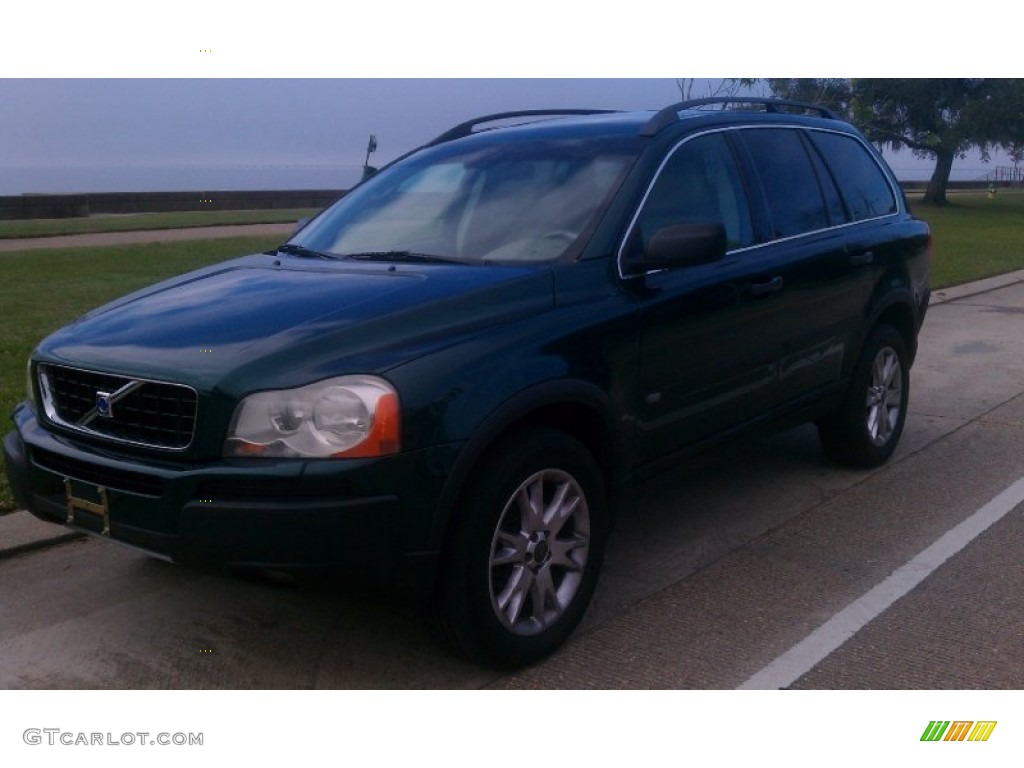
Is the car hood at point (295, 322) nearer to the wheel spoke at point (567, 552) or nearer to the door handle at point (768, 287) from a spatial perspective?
the wheel spoke at point (567, 552)

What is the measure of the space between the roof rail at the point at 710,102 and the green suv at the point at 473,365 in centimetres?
4

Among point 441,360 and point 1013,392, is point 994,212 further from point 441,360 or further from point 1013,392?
point 441,360

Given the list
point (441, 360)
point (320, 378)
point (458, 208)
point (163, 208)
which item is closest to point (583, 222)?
point (458, 208)

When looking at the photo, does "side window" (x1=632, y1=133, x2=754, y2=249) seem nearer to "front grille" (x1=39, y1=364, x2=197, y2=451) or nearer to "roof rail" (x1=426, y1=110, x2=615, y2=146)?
"roof rail" (x1=426, y1=110, x2=615, y2=146)

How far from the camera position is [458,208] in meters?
4.90

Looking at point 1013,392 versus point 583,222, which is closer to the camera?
point 583,222

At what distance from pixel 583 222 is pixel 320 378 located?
1430mm

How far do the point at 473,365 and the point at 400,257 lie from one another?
1.05 meters

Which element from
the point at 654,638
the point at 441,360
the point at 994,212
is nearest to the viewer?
the point at 441,360

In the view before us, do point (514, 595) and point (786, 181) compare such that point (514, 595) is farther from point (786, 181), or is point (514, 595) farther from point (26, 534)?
point (786, 181)

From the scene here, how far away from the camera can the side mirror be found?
4.36m

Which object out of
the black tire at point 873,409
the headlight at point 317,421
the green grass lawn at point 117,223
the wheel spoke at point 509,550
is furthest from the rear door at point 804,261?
the green grass lawn at point 117,223

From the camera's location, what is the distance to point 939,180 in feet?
149

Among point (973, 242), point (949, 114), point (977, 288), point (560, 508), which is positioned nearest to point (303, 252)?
point (560, 508)
